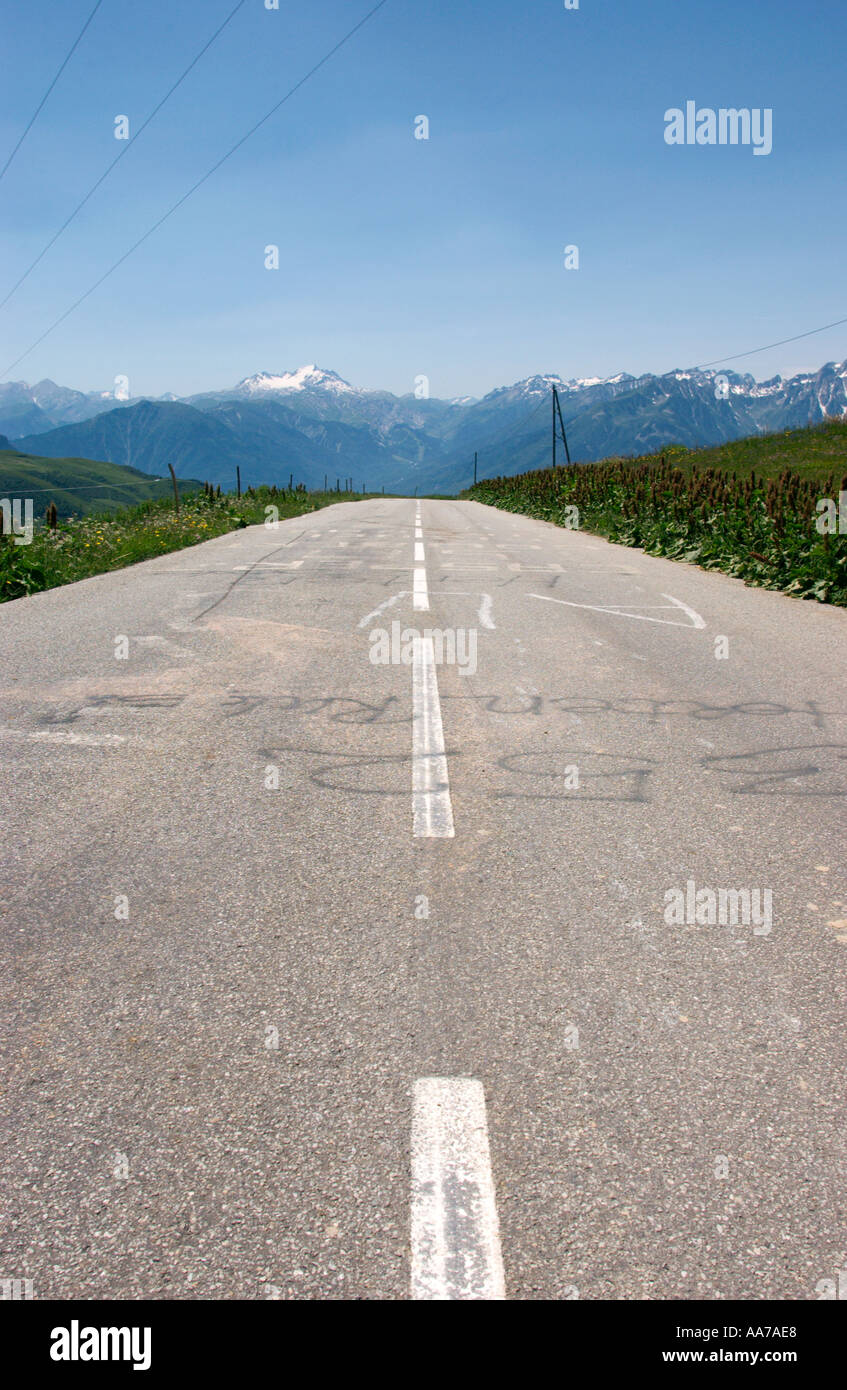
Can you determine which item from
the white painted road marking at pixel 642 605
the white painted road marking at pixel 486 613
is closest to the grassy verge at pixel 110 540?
the white painted road marking at pixel 486 613

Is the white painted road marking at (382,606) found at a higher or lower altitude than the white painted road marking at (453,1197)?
higher

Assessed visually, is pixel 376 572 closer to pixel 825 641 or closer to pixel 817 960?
pixel 825 641

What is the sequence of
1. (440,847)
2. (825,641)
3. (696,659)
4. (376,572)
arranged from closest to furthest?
(440,847) → (696,659) → (825,641) → (376,572)

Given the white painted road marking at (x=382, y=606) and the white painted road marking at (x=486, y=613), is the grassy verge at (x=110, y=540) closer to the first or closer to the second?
the white painted road marking at (x=382, y=606)

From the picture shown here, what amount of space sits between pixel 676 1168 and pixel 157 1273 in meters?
1.13

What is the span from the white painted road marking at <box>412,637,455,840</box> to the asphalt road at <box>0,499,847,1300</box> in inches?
1.0

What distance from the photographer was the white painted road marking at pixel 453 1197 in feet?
5.49

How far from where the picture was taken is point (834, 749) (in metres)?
5.02

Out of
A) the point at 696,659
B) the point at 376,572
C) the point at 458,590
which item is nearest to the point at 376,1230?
the point at 696,659

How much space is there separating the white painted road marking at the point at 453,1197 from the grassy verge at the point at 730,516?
34.3 ft

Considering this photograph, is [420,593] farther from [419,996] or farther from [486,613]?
[419,996]

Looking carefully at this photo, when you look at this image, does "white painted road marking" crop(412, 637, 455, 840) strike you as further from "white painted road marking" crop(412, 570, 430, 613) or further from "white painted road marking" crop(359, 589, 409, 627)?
"white painted road marking" crop(412, 570, 430, 613)

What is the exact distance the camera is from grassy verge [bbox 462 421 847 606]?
466 inches
